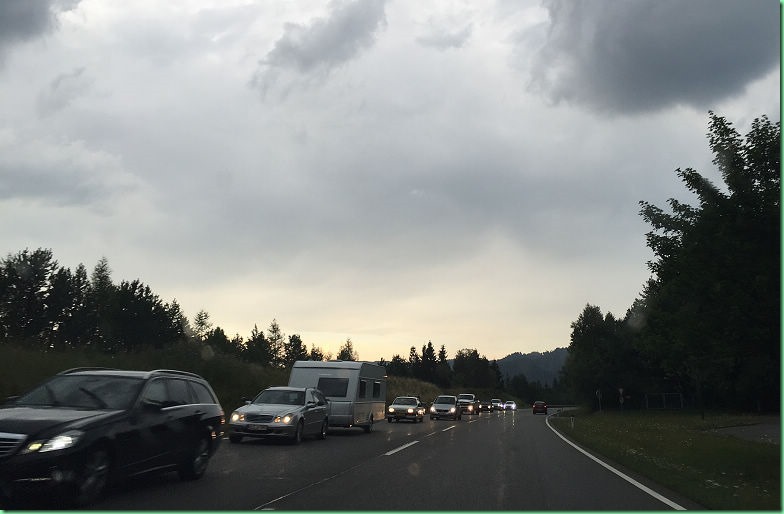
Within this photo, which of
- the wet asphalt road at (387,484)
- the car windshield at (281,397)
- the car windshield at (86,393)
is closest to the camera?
the wet asphalt road at (387,484)

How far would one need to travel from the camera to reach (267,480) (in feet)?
35.8

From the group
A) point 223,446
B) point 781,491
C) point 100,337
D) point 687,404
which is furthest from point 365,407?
point 100,337

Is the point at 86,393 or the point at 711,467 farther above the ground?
the point at 86,393

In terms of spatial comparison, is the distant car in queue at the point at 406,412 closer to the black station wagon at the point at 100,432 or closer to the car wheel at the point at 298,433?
the car wheel at the point at 298,433

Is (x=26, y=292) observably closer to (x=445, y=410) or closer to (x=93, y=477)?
(x=445, y=410)

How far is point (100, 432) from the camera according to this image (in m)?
8.41

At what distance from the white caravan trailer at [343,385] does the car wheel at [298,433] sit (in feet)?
15.7

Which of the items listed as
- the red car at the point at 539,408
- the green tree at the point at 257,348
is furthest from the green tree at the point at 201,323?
the red car at the point at 539,408

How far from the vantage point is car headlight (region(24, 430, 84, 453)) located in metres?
7.73

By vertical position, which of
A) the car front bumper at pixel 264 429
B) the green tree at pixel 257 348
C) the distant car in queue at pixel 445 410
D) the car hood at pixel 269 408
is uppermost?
the green tree at pixel 257 348

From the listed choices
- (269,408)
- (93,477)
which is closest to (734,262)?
(93,477)

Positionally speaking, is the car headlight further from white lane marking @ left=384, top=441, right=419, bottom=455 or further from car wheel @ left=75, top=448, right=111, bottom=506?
white lane marking @ left=384, top=441, right=419, bottom=455

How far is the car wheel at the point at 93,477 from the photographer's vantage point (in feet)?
26.4

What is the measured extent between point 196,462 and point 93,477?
263cm
